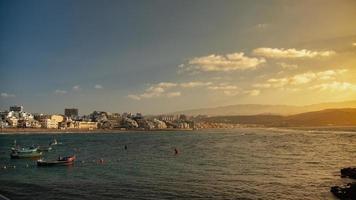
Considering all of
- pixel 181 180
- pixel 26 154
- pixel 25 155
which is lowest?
pixel 181 180

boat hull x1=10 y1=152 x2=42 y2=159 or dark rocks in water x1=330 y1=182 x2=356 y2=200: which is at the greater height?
boat hull x1=10 y1=152 x2=42 y2=159

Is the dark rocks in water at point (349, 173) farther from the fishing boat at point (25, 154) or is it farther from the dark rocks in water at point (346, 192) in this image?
the fishing boat at point (25, 154)

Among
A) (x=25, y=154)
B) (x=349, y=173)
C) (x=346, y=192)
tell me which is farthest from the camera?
(x=25, y=154)

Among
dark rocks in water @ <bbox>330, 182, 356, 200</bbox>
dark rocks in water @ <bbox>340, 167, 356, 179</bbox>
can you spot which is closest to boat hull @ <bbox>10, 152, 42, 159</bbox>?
dark rocks in water @ <bbox>340, 167, 356, 179</bbox>

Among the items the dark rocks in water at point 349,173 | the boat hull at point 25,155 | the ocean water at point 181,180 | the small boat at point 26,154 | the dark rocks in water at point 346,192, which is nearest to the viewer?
the dark rocks in water at point 346,192

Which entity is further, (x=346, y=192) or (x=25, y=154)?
(x=25, y=154)

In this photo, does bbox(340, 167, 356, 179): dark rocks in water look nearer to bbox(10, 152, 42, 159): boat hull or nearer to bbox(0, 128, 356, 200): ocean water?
bbox(0, 128, 356, 200): ocean water

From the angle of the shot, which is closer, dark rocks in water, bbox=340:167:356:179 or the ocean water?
the ocean water

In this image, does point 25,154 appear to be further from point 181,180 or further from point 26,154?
point 181,180

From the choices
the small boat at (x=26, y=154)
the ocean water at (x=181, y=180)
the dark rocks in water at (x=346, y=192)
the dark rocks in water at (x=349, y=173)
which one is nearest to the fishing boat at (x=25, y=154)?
the small boat at (x=26, y=154)

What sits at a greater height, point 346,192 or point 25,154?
point 25,154

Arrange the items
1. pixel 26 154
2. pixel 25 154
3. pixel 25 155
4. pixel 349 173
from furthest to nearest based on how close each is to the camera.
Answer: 1. pixel 26 154
2. pixel 25 154
3. pixel 25 155
4. pixel 349 173

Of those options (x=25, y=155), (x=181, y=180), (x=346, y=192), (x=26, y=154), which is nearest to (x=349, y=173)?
(x=346, y=192)

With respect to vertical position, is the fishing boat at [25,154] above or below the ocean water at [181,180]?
above
